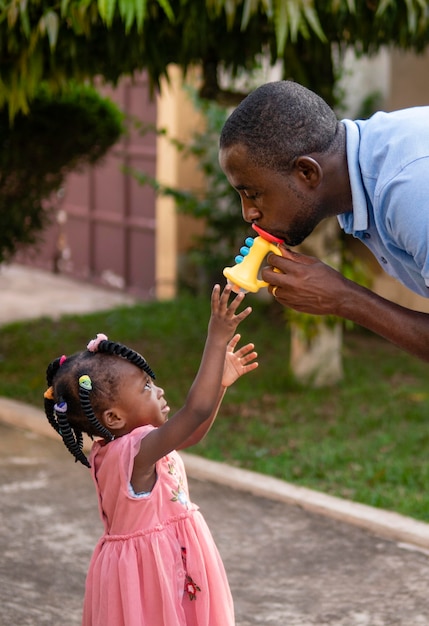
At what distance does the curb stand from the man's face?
222 cm

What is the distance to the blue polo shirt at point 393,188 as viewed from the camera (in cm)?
239

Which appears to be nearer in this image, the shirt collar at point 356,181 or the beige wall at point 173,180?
the shirt collar at point 356,181

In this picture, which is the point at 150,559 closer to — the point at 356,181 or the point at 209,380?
the point at 209,380

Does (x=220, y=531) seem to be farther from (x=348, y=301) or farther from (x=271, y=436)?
(x=348, y=301)

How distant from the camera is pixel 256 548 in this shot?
4.47m

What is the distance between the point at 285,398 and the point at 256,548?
8.10 ft

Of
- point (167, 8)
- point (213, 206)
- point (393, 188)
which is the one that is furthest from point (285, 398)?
point (393, 188)

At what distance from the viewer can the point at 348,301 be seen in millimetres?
2668

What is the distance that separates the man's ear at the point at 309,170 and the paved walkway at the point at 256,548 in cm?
184

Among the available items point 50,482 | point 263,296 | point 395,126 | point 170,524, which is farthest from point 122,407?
point 263,296

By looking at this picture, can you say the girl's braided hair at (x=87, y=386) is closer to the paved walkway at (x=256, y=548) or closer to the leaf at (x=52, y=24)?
the paved walkway at (x=256, y=548)

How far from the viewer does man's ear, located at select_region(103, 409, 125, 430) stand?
288cm

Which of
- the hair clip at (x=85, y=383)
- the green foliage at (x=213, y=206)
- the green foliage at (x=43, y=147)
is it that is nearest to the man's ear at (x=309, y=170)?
the hair clip at (x=85, y=383)

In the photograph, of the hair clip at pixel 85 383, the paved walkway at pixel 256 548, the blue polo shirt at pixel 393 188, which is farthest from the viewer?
the paved walkway at pixel 256 548
